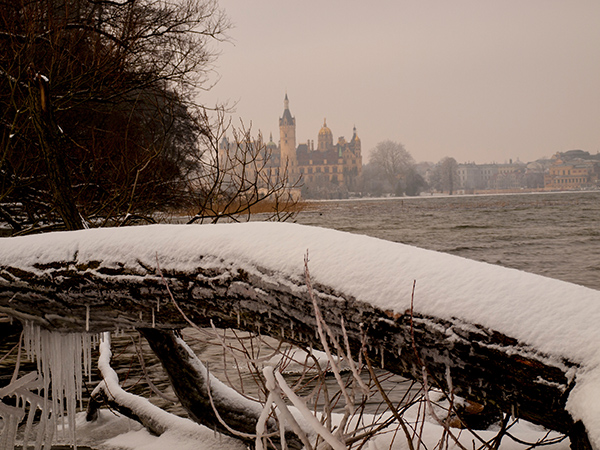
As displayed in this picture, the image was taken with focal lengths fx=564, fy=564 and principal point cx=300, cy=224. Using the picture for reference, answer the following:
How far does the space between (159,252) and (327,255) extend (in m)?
0.72

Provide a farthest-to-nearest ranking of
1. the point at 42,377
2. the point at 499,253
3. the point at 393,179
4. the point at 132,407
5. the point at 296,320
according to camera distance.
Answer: the point at 393,179 < the point at 499,253 < the point at 132,407 < the point at 42,377 < the point at 296,320

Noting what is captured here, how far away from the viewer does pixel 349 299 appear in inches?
72.2

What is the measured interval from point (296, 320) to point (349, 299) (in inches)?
10.7

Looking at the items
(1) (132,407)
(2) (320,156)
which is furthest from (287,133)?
(1) (132,407)

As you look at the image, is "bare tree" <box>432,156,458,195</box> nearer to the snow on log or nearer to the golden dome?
the golden dome

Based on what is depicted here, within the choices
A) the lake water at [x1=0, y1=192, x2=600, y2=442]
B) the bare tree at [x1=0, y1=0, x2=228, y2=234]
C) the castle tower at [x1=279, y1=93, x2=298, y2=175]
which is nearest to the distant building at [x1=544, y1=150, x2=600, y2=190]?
the castle tower at [x1=279, y1=93, x2=298, y2=175]

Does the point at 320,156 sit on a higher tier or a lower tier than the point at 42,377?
higher

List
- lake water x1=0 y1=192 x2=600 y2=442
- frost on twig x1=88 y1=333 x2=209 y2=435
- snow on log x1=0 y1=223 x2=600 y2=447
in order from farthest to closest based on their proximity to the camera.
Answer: lake water x1=0 y1=192 x2=600 y2=442 < frost on twig x1=88 y1=333 x2=209 y2=435 < snow on log x1=0 y1=223 x2=600 y2=447

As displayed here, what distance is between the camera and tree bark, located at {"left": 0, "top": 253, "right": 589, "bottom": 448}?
1595mm

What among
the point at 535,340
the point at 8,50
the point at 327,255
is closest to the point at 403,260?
the point at 327,255

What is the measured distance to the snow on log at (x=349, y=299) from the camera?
1.57m

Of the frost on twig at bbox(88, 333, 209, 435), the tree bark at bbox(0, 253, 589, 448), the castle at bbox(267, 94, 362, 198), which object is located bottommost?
the frost on twig at bbox(88, 333, 209, 435)

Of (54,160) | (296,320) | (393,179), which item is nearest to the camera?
(296,320)

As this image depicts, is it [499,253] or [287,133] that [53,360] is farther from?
[287,133]
